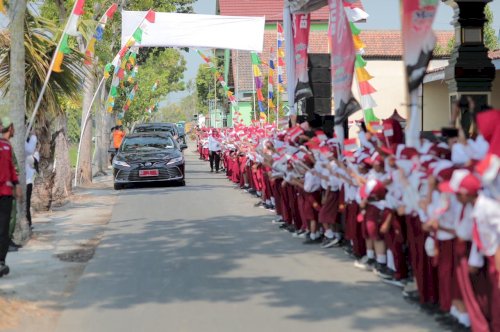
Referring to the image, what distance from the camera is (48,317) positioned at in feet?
25.0

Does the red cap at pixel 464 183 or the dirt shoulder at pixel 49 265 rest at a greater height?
the red cap at pixel 464 183

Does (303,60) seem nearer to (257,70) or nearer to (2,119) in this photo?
(2,119)

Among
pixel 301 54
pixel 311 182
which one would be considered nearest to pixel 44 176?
pixel 301 54

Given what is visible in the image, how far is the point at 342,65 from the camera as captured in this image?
41.1 ft

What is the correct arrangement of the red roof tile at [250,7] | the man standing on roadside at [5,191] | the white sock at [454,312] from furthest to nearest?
1. the red roof tile at [250,7]
2. the man standing on roadside at [5,191]
3. the white sock at [454,312]

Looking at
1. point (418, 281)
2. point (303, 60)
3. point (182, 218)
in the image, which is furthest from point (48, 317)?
point (303, 60)

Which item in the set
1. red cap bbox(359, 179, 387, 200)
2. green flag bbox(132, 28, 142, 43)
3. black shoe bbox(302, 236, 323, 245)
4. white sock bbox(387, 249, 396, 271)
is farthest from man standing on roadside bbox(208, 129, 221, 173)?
red cap bbox(359, 179, 387, 200)

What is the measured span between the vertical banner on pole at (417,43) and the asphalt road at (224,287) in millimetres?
2104

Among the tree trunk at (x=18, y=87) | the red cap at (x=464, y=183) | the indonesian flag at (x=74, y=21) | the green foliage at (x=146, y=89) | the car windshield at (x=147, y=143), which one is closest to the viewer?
the red cap at (x=464, y=183)

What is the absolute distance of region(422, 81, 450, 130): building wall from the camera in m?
26.2

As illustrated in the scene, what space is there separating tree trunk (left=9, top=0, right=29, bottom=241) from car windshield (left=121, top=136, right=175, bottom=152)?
36.9ft

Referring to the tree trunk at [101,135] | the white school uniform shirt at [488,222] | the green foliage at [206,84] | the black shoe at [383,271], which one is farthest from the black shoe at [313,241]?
the green foliage at [206,84]

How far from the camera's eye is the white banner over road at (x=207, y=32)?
86.6 ft

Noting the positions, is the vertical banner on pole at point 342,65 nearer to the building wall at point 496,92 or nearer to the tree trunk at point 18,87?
the tree trunk at point 18,87
